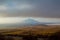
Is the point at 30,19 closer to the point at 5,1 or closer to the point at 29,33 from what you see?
the point at 29,33

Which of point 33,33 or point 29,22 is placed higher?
point 29,22

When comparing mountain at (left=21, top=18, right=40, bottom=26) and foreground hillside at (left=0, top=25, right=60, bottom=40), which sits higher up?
mountain at (left=21, top=18, right=40, bottom=26)

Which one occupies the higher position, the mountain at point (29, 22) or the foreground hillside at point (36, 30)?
the mountain at point (29, 22)

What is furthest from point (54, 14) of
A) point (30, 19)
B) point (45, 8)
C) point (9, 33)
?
point (9, 33)

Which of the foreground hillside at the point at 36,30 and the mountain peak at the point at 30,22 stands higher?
the mountain peak at the point at 30,22

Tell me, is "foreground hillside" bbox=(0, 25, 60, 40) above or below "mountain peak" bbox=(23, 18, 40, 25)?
below

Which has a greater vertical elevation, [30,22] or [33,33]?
[30,22]

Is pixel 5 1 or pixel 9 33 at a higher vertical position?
pixel 5 1

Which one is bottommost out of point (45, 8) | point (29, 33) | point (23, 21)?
point (29, 33)

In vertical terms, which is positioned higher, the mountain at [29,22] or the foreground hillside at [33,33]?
the mountain at [29,22]

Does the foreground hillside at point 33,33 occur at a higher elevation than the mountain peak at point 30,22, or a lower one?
lower
